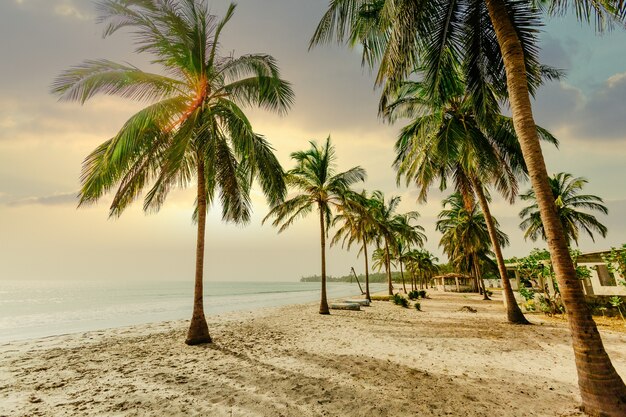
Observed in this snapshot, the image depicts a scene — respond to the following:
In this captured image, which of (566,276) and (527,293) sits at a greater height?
(566,276)

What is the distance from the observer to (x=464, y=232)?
83.7 feet

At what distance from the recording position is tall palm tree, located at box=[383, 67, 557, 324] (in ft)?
32.3

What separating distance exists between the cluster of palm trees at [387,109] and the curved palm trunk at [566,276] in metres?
0.01

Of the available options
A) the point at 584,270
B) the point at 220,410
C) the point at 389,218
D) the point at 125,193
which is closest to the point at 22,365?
the point at 125,193

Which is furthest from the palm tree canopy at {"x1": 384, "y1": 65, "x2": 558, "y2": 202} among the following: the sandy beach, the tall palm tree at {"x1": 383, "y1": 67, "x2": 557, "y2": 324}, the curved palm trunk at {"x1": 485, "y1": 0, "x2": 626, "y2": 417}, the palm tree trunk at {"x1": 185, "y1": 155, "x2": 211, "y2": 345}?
the palm tree trunk at {"x1": 185, "y1": 155, "x2": 211, "y2": 345}


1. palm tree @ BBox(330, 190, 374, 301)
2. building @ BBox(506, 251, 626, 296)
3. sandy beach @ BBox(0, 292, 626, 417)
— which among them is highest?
palm tree @ BBox(330, 190, 374, 301)

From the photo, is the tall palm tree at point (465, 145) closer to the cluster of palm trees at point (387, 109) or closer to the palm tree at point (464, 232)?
the cluster of palm trees at point (387, 109)

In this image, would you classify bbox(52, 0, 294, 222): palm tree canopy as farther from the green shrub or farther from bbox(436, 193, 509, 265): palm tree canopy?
bbox(436, 193, 509, 265): palm tree canopy

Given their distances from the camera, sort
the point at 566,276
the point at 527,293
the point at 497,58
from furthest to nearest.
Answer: the point at 527,293 → the point at 497,58 → the point at 566,276

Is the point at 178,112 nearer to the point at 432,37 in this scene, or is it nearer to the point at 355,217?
the point at 432,37

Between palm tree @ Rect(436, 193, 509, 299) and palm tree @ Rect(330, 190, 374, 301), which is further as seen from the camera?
palm tree @ Rect(436, 193, 509, 299)

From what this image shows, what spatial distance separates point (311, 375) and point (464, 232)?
24.8 m

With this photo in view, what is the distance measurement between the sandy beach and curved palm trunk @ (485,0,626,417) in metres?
0.51

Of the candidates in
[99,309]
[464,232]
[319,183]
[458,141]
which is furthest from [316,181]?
[99,309]
